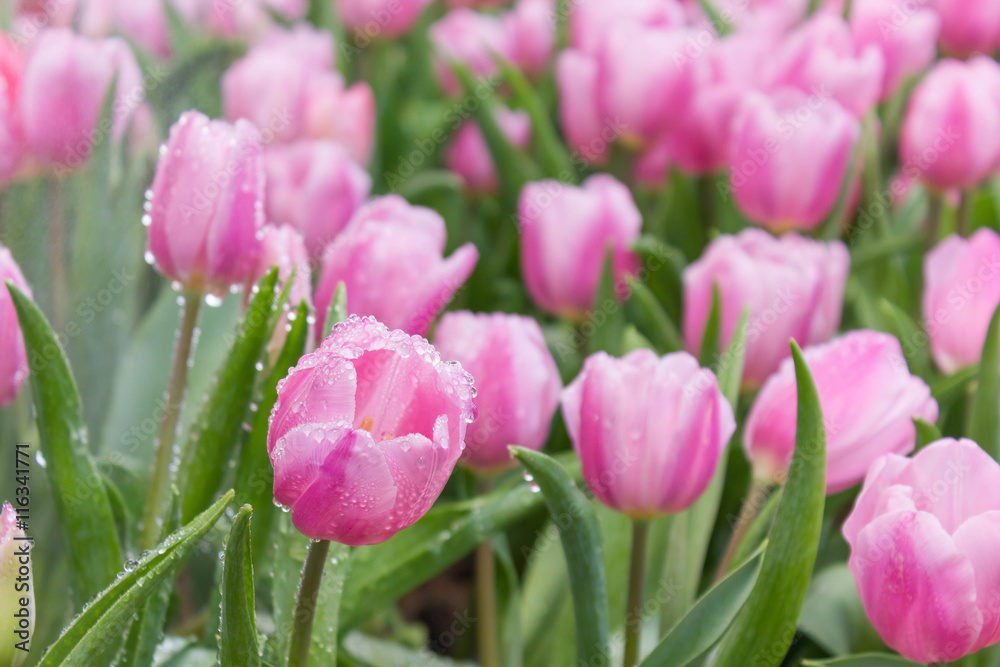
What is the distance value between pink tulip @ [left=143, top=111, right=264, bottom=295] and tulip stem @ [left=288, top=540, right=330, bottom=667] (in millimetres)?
190

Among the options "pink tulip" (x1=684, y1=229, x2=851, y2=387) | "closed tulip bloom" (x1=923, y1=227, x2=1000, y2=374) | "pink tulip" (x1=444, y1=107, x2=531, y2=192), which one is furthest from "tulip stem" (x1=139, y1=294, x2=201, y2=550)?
"pink tulip" (x1=444, y1=107, x2=531, y2=192)

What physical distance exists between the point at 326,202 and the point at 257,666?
18.8 inches

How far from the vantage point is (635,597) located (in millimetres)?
549

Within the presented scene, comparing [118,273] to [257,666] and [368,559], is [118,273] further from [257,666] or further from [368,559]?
[257,666]

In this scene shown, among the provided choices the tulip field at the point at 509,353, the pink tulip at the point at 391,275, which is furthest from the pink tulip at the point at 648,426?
the pink tulip at the point at 391,275

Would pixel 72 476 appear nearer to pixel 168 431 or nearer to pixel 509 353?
pixel 168 431

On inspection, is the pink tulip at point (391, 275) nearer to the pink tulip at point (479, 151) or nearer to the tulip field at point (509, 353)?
the tulip field at point (509, 353)

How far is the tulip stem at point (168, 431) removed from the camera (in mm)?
550

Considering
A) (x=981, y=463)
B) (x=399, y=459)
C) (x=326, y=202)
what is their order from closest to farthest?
(x=399, y=459), (x=981, y=463), (x=326, y=202)

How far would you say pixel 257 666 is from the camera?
419 millimetres

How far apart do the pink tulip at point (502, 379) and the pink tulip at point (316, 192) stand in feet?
0.80

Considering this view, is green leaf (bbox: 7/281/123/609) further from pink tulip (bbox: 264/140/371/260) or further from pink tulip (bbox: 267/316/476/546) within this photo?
pink tulip (bbox: 264/140/371/260)

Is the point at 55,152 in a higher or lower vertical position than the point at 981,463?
higher

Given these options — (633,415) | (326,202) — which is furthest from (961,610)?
(326,202)
